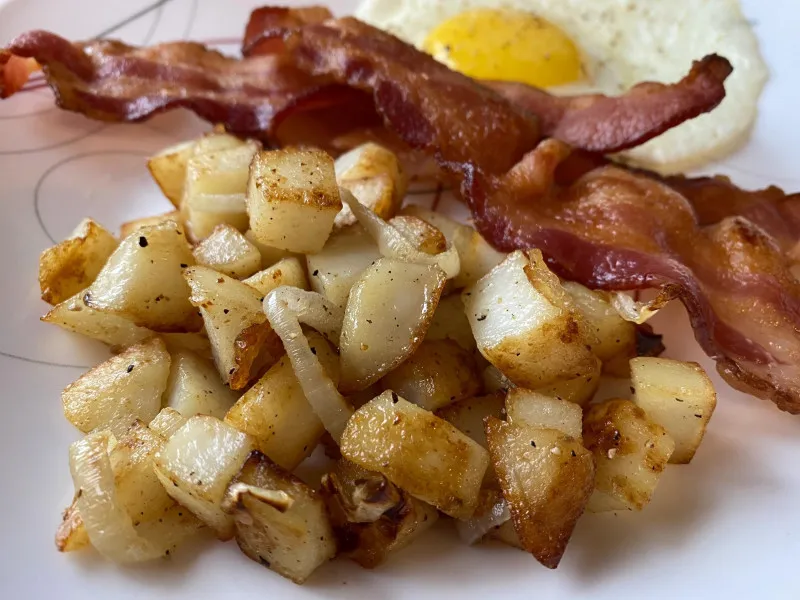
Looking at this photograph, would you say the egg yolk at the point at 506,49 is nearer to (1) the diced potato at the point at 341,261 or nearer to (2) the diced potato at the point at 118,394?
(1) the diced potato at the point at 341,261

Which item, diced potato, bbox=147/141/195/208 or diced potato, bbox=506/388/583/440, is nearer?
diced potato, bbox=506/388/583/440

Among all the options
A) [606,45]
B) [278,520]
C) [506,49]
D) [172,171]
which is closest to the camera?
[278,520]

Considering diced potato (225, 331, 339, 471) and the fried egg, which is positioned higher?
the fried egg

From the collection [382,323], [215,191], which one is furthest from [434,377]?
[215,191]

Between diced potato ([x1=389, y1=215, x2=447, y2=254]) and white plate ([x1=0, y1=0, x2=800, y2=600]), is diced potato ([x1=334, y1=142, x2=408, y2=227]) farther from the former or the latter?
white plate ([x1=0, y1=0, x2=800, y2=600])

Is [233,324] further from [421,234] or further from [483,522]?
[483,522]

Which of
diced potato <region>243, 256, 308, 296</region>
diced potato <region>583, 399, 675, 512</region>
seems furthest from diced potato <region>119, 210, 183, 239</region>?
diced potato <region>583, 399, 675, 512</region>

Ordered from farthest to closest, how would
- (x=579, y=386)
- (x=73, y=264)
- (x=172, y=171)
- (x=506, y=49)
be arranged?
(x=506, y=49), (x=172, y=171), (x=73, y=264), (x=579, y=386)
